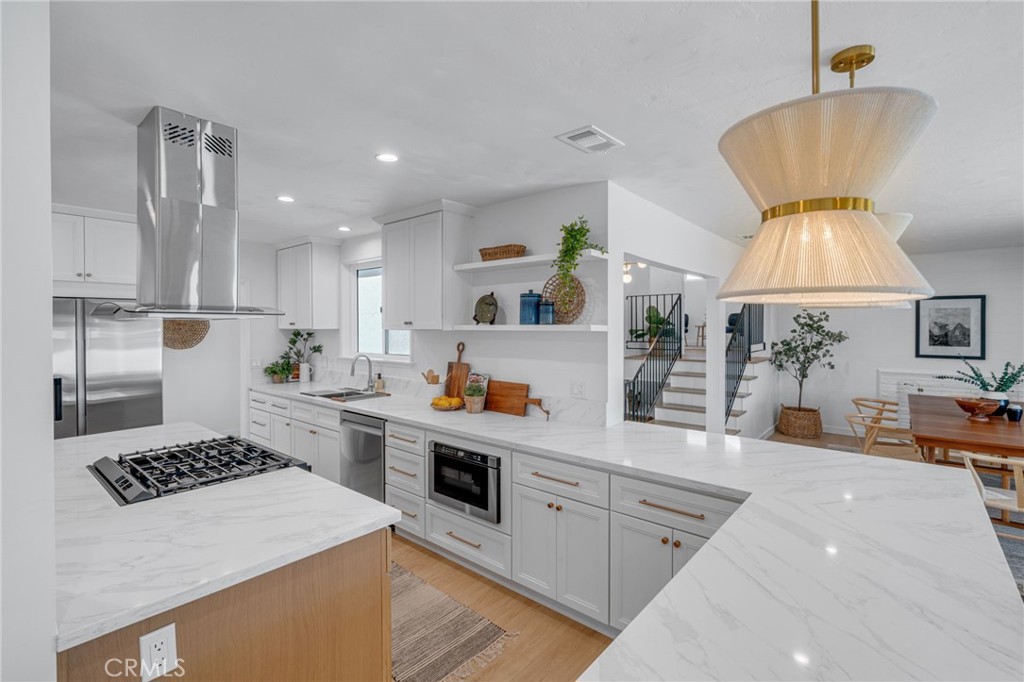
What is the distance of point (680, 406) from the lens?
231 inches

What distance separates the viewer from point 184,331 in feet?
8.09

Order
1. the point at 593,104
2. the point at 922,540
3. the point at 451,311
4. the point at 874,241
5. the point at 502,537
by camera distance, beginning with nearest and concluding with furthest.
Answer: the point at 874,241, the point at 922,540, the point at 593,104, the point at 502,537, the point at 451,311

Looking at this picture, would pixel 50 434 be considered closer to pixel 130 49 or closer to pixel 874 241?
pixel 130 49

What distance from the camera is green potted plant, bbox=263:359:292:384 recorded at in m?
5.23

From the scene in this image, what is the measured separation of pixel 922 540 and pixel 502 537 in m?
1.97

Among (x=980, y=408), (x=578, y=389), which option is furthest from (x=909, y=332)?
(x=578, y=389)

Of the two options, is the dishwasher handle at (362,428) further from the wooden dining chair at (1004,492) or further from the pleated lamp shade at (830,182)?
the wooden dining chair at (1004,492)

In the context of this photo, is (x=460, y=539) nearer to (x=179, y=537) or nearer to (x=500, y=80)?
(x=179, y=537)

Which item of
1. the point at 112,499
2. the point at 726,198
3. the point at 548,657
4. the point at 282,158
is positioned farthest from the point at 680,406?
the point at 112,499

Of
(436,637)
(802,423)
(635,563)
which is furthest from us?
(802,423)

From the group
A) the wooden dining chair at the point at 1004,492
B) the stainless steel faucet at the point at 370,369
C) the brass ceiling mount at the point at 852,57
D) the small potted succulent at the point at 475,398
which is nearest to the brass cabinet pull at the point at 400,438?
the small potted succulent at the point at 475,398

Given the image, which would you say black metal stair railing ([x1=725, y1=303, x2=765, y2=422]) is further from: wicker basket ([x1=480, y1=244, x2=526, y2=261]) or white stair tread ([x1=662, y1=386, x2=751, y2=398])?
wicker basket ([x1=480, y1=244, x2=526, y2=261])

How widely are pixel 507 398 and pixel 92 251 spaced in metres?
3.54

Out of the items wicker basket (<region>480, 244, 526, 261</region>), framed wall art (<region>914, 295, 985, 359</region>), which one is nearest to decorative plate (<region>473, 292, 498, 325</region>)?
wicker basket (<region>480, 244, 526, 261</region>)
